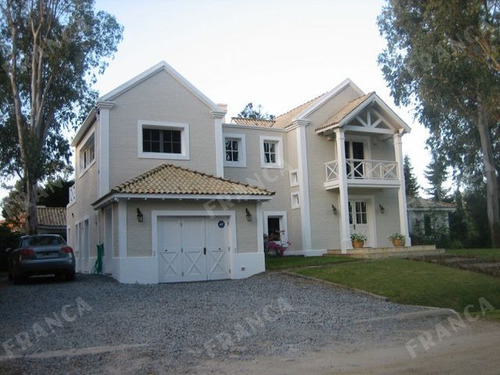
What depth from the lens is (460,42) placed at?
18281 mm

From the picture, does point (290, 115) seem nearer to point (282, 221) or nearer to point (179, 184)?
point (282, 221)

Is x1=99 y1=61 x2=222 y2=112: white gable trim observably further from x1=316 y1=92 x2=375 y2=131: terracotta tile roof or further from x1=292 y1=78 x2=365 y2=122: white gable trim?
x1=316 y1=92 x2=375 y2=131: terracotta tile roof

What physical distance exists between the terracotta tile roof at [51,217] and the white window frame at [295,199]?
2018 cm

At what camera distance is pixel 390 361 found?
701 centimetres

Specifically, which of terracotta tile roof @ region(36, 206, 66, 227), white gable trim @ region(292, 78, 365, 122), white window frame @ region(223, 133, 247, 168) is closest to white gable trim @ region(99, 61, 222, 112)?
white window frame @ region(223, 133, 247, 168)

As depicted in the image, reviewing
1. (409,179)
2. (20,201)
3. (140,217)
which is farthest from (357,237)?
(409,179)

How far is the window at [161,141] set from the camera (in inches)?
803

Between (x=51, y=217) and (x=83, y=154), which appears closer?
(x=83, y=154)

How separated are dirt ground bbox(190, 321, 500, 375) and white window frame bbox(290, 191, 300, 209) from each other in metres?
14.7

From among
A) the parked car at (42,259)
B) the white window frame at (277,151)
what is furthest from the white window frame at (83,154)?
the white window frame at (277,151)

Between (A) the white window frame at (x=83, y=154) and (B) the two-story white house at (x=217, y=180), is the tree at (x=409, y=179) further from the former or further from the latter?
(A) the white window frame at (x=83, y=154)

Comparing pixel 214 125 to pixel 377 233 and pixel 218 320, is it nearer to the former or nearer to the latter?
pixel 377 233

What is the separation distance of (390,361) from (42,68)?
22460 mm

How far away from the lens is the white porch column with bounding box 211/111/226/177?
21.1m
